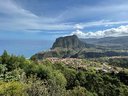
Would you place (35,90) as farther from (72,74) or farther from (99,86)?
(72,74)

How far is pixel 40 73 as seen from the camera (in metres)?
90.4

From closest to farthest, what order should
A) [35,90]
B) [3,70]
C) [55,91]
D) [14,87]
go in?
[35,90], [55,91], [14,87], [3,70]

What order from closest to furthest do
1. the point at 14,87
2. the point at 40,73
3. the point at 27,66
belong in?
the point at 14,87
the point at 40,73
the point at 27,66

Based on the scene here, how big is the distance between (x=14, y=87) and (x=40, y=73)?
52.1m

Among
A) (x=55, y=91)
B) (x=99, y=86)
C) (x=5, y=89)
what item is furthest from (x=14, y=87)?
(x=99, y=86)

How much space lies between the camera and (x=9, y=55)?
101m

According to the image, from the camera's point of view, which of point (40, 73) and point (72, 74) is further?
point (72, 74)

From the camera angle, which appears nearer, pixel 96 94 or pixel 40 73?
pixel 96 94

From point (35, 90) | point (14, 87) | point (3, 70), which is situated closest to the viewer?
point (35, 90)

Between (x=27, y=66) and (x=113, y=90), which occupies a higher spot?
(x=27, y=66)

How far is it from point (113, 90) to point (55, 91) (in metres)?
52.9

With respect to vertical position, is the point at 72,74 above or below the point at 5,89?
below

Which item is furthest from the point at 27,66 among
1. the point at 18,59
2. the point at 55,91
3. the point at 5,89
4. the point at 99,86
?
the point at 55,91

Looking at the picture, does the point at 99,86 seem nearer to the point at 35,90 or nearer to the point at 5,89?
the point at 5,89
